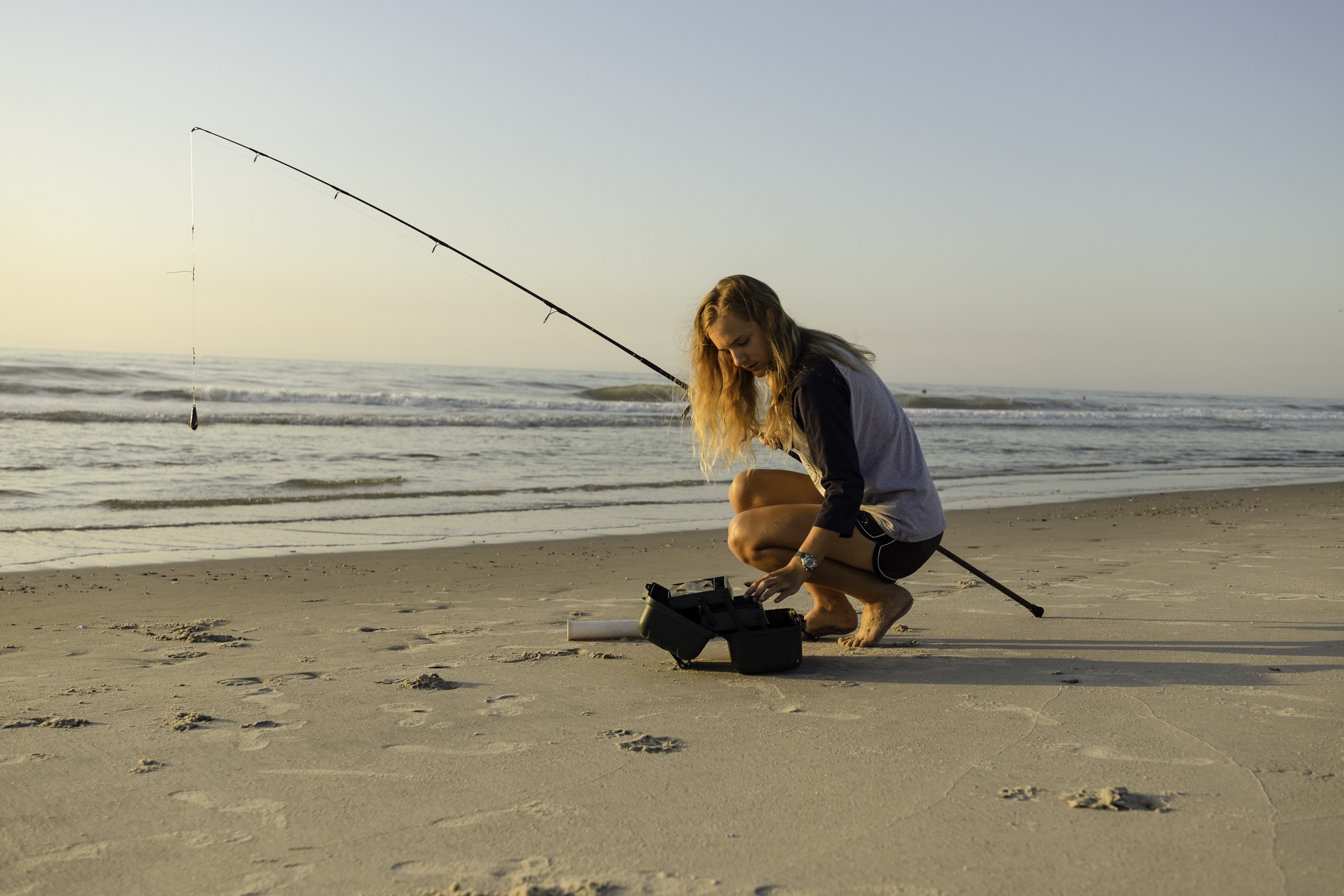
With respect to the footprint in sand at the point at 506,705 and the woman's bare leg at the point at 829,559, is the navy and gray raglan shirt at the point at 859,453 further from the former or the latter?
the footprint in sand at the point at 506,705

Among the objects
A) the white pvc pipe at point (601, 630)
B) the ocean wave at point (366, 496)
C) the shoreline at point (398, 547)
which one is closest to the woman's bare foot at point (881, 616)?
the white pvc pipe at point (601, 630)

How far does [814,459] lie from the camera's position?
2816 millimetres

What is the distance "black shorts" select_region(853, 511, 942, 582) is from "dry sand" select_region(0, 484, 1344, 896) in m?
0.28

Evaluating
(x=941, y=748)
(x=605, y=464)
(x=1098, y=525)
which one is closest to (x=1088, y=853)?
(x=941, y=748)

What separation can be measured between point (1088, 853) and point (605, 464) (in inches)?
396

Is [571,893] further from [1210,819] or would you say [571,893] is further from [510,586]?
[510,586]

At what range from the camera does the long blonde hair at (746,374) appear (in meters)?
2.80

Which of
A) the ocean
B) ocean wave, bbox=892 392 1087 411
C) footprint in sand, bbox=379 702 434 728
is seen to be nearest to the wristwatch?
the ocean

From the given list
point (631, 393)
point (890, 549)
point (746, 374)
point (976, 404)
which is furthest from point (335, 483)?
point (976, 404)

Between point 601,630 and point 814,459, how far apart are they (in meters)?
1.01

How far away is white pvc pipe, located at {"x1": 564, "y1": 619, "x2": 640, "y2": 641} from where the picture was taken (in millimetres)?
3328

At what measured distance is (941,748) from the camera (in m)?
2.17

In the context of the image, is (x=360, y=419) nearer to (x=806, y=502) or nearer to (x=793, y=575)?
(x=806, y=502)

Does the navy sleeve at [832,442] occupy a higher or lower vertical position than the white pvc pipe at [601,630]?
higher
